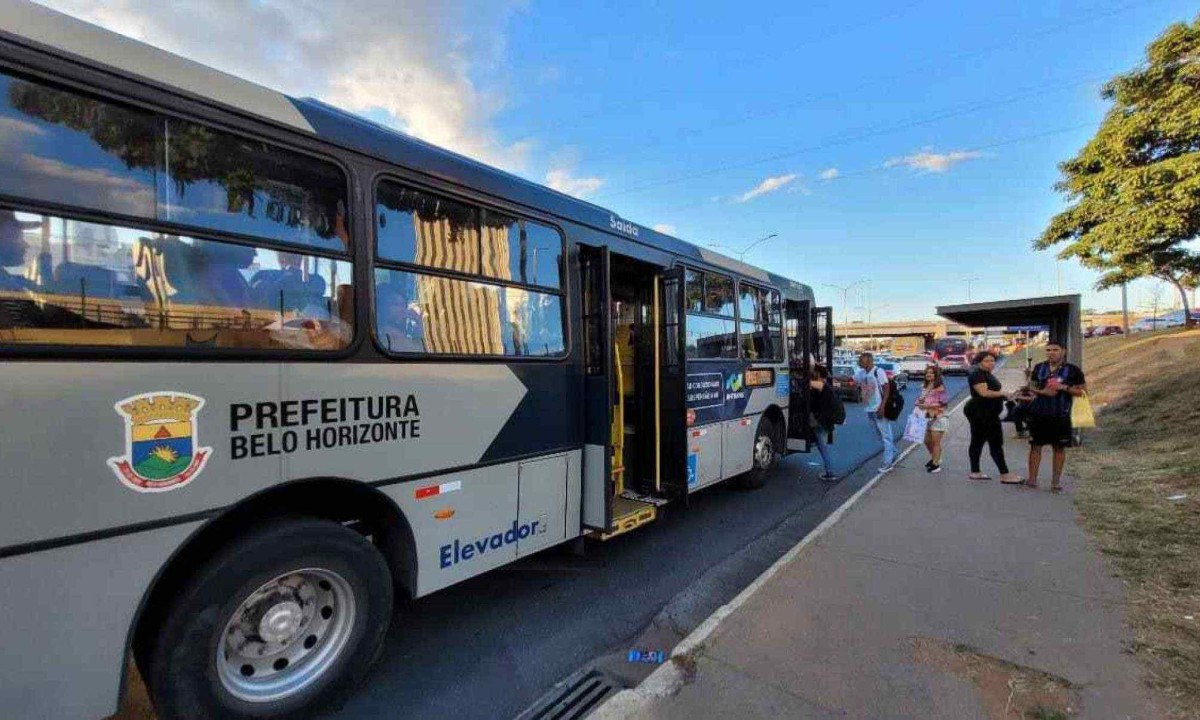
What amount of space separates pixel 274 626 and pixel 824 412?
7.04 meters

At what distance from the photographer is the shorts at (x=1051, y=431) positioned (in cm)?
675

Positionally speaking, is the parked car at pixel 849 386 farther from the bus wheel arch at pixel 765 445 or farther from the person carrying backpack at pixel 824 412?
the bus wheel arch at pixel 765 445

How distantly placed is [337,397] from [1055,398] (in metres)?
7.81

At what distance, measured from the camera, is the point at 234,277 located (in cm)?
253

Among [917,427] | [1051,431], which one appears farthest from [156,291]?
[917,427]

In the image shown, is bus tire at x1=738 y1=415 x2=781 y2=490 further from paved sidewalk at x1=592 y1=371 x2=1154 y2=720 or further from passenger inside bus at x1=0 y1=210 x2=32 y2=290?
passenger inside bus at x1=0 y1=210 x2=32 y2=290

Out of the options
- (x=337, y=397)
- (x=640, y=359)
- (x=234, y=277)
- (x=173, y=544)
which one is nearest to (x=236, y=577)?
(x=173, y=544)

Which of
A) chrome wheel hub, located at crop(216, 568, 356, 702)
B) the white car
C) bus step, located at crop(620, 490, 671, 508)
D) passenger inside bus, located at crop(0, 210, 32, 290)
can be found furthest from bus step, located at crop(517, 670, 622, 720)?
the white car

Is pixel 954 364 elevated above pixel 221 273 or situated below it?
below

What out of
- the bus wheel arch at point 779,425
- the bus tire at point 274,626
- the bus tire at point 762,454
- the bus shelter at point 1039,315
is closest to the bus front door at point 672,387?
the bus tire at point 762,454

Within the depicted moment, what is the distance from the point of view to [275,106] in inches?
106

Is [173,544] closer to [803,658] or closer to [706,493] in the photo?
[803,658]

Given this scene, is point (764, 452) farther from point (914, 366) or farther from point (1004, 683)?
point (914, 366)

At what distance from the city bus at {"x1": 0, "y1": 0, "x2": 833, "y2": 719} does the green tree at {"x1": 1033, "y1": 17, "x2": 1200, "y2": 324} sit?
11894 mm
